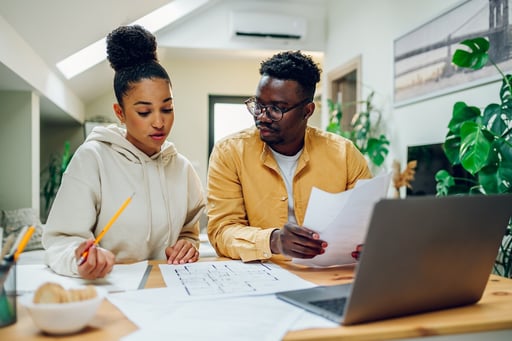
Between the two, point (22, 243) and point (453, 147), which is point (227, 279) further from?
point (453, 147)

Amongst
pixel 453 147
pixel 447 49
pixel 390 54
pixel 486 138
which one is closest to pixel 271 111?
pixel 486 138

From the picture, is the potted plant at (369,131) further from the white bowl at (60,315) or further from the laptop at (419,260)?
the white bowl at (60,315)

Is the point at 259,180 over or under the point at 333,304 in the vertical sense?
over

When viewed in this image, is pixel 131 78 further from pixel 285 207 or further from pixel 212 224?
pixel 285 207

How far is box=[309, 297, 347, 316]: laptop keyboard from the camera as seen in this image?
30.5 inches

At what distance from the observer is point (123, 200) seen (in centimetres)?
133

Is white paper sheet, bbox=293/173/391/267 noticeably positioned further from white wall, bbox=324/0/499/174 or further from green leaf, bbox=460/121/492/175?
white wall, bbox=324/0/499/174

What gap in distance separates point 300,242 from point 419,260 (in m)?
0.39

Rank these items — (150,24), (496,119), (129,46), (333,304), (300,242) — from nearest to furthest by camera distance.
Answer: (333,304), (300,242), (129,46), (496,119), (150,24)

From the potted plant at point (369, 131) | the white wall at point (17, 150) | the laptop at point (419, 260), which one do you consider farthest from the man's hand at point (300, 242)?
the white wall at point (17, 150)

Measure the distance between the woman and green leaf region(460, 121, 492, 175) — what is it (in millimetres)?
1346

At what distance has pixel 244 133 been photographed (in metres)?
1.64

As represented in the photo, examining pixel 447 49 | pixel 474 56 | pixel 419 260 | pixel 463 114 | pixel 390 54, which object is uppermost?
pixel 390 54

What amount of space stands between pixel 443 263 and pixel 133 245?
853 millimetres
